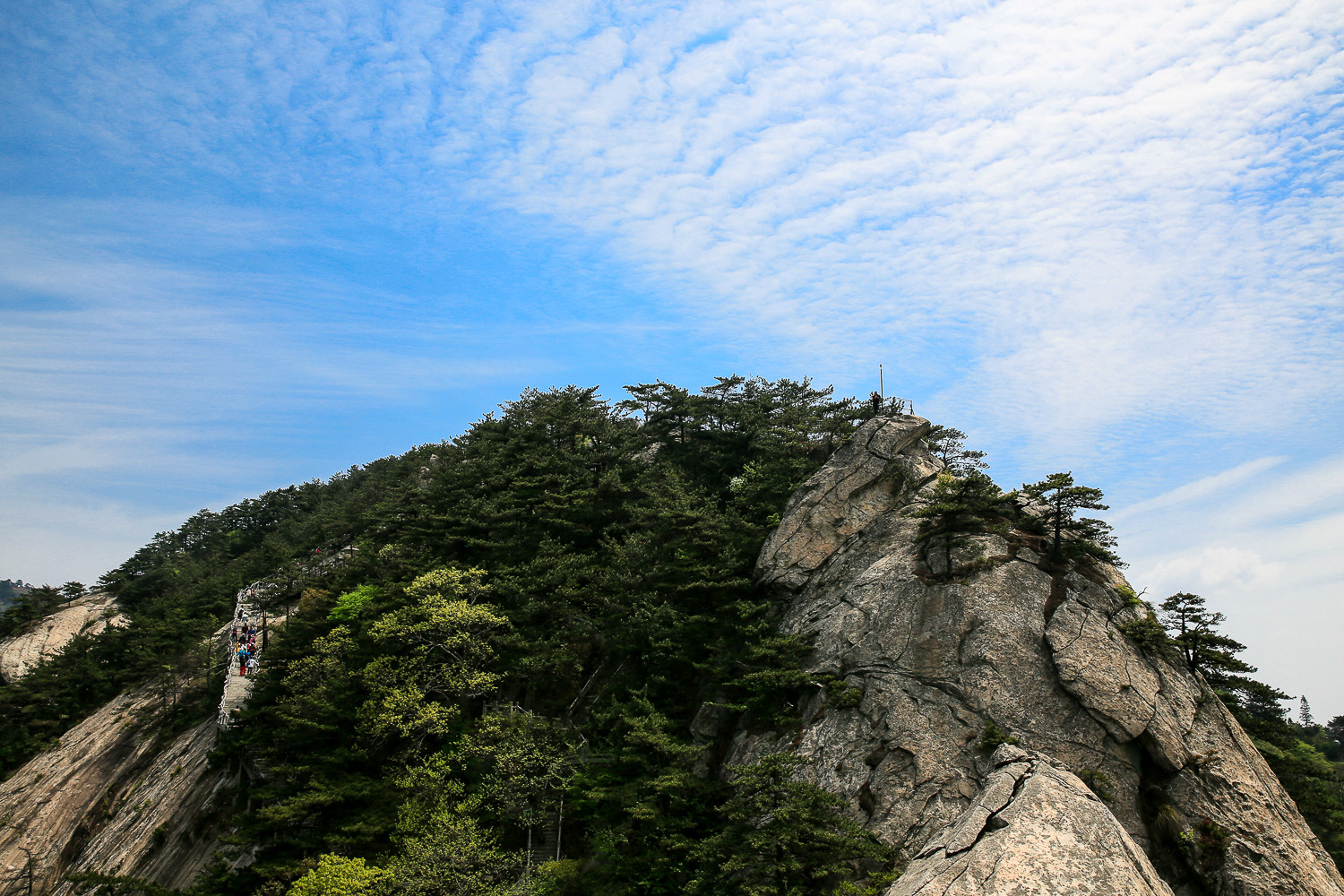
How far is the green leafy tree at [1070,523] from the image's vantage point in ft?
74.7

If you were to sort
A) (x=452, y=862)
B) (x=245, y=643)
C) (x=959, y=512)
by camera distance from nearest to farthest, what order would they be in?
(x=452, y=862)
(x=959, y=512)
(x=245, y=643)

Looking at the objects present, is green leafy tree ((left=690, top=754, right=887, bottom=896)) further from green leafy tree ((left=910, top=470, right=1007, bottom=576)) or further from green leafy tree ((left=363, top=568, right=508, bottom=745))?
green leafy tree ((left=363, top=568, right=508, bottom=745))

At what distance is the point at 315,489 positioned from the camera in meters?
87.9

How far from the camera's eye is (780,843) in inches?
678

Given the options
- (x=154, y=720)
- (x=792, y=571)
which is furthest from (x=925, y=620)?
(x=154, y=720)

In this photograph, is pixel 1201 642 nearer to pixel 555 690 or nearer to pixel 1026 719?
pixel 1026 719

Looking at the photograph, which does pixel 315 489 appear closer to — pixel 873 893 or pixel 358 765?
pixel 358 765

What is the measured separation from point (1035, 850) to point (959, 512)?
1333cm

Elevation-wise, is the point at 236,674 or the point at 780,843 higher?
the point at 236,674

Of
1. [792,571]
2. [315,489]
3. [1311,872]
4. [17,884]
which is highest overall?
[315,489]

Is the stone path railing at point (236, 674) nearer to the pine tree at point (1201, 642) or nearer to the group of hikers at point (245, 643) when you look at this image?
the group of hikers at point (245, 643)

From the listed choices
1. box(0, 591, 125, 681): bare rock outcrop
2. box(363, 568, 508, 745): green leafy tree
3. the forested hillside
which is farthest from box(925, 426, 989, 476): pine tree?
box(0, 591, 125, 681): bare rock outcrop

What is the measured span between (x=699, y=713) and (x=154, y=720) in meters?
34.4

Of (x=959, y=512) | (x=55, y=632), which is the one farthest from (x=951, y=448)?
(x=55, y=632)
